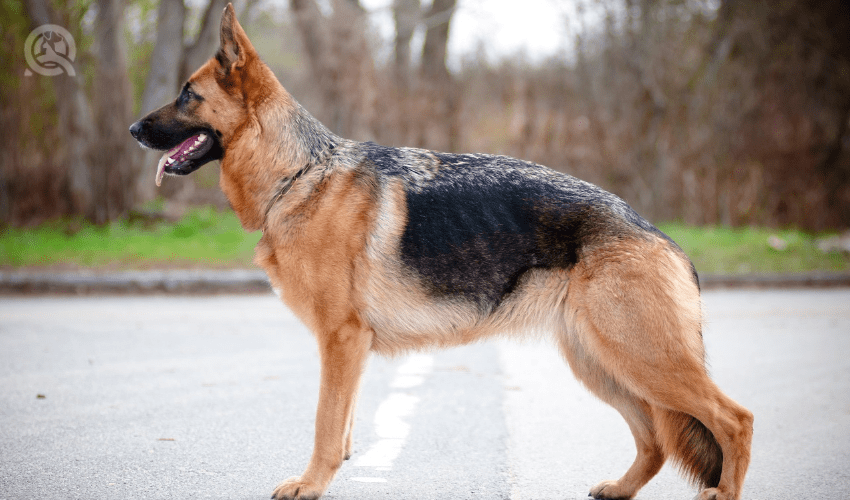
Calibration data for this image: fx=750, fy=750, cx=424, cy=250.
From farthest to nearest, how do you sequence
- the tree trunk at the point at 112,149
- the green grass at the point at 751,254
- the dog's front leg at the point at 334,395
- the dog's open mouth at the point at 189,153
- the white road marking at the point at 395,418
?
1. the tree trunk at the point at 112,149
2. the green grass at the point at 751,254
3. the white road marking at the point at 395,418
4. the dog's open mouth at the point at 189,153
5. the dog's front leg at the point at 334,395

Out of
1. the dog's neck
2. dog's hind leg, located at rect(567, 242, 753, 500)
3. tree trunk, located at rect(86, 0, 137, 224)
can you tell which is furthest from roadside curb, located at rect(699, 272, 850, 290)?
tree trunk, located at rect(86, 0, 137, 224)

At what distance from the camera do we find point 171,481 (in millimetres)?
3637

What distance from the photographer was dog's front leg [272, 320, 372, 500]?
3467mm

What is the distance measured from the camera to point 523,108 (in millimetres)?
17906

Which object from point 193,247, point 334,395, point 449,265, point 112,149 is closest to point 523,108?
point 193,247

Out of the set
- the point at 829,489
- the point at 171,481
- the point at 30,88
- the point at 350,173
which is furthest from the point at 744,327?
the point at 30,88

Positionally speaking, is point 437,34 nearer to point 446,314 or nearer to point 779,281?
point 779,281

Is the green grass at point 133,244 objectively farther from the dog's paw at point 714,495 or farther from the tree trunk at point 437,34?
the dog's paw at point 714,495

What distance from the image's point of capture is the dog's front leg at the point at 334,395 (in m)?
3.47

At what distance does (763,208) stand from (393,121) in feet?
27.9

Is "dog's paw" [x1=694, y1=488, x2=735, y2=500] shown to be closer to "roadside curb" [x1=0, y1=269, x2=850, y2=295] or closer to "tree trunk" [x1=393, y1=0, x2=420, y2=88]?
"roadside curb" [x1=0, y1=269, x2=850, y2=295]

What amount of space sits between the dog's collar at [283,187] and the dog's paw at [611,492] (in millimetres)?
2108

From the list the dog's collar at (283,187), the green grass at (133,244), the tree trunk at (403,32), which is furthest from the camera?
the tree trunk at (403,32)

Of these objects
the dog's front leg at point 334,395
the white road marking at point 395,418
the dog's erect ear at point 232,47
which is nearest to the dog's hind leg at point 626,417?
the dog's front leg at point 334,395
